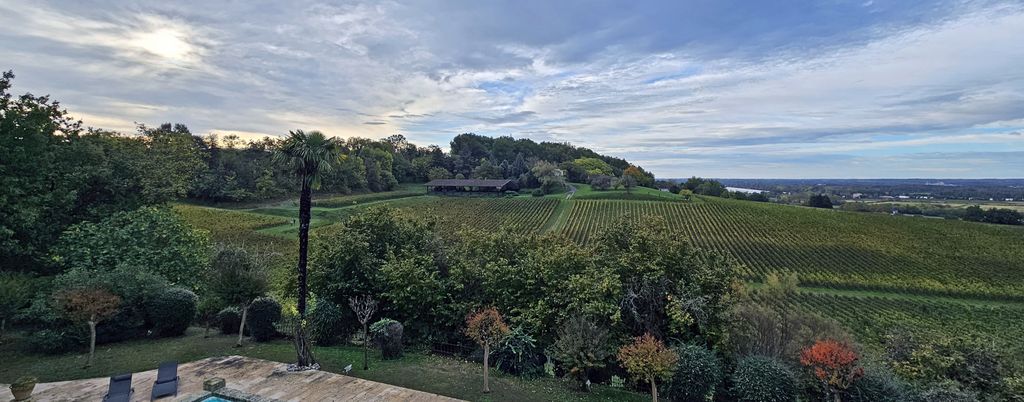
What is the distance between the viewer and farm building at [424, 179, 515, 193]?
79.0 m

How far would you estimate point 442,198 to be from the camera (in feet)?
250

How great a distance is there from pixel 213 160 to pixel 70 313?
65.1 m

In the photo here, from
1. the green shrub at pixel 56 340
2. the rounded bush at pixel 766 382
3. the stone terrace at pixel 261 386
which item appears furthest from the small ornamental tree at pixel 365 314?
the rounded bush at pixel 766 382

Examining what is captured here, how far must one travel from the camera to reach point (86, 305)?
42.2ft

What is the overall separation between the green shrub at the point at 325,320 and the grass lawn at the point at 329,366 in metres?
0.65

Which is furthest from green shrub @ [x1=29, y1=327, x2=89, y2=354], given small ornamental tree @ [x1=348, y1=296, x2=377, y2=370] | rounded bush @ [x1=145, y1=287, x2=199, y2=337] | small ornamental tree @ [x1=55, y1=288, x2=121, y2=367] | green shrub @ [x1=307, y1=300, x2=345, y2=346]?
small ornamental tree @ [x1=348, y1=296, x2=377, y2=370]

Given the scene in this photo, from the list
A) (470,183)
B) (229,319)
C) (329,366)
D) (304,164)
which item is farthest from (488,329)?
(470,183)

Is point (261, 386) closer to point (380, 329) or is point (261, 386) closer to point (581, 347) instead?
point (380, 329)

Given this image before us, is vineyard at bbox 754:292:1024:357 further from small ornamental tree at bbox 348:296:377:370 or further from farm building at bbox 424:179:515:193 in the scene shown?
farm building at bbox 424:179:515:193

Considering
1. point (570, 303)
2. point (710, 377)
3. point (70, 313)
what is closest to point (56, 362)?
point (70, 313)

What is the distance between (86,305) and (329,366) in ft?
24.0

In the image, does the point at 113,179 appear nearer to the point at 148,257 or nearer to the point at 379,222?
the point at 148,257

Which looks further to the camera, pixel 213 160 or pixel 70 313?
pixel 213 160

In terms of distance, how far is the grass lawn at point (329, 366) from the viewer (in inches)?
480
